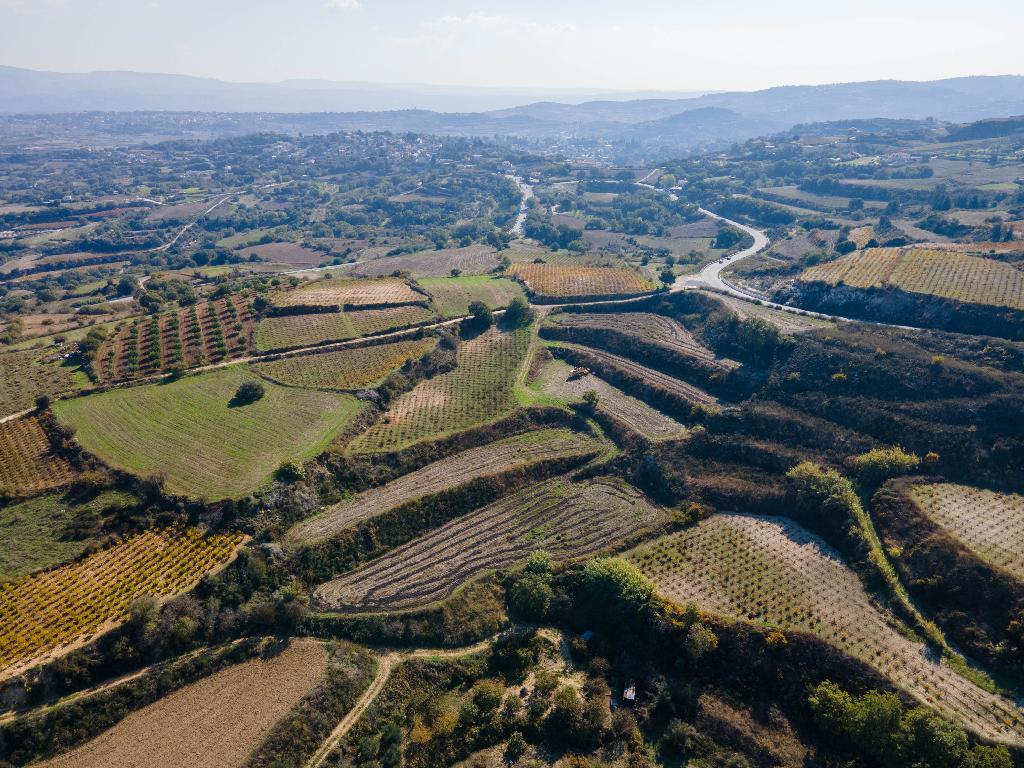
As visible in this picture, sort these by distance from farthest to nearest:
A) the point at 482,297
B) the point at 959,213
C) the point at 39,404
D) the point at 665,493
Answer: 1. the point at 959,213
2. the point at 482,297
3. the point at 39,404
4. the point at 665,493

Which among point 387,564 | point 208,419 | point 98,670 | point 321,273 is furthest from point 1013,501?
point 321,273

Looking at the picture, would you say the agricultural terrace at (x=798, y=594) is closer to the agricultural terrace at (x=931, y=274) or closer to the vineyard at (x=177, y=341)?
the agricultural terrace at (x=931, y=274)

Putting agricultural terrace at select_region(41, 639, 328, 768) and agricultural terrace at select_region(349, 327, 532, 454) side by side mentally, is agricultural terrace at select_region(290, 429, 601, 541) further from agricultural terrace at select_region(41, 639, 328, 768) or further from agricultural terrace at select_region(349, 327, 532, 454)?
agricultural terrace at select_region(41, 639, 328, 768)

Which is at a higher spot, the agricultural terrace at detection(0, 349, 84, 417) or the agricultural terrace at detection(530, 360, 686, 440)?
the agricultural terrace at detection(0, 349, 84, 417)

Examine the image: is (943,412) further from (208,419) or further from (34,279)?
(34,279)

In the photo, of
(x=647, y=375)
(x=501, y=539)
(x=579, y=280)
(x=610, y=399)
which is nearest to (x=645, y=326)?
(x=647, y=375)

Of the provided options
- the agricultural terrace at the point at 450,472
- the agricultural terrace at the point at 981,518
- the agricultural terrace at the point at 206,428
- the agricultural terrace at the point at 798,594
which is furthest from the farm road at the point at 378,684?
the agricultural terrace at the point at 981,518

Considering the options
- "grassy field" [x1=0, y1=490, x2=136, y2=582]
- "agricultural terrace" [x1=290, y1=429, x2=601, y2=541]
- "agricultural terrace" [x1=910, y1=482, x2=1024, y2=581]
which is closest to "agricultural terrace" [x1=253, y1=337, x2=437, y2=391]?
"agricultural terrace" [x1=290, y1=429, x2=601, y2=541]
